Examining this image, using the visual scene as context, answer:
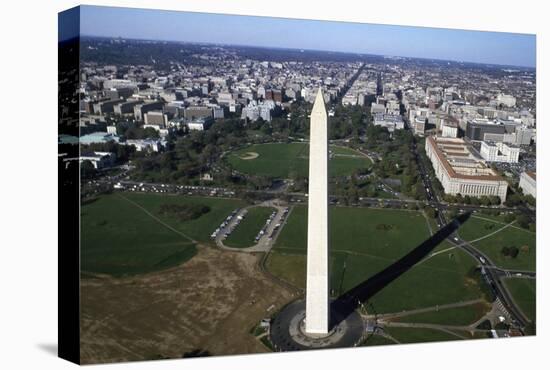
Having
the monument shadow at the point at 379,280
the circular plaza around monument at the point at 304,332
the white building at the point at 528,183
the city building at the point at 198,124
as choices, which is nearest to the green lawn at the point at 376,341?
the circular plaza around monument at the point at 304,332

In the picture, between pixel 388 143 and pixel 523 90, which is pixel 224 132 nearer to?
pixel 388 143

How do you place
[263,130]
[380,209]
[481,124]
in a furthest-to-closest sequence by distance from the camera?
[263,130], [481,124], [380,209]

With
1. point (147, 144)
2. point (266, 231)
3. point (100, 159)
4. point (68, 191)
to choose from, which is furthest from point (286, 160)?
point (68, 191)

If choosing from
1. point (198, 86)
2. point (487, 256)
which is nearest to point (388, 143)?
point (198, 86)

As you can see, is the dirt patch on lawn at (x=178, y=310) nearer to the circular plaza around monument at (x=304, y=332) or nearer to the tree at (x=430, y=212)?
the circular plaza around monument at (x=304, y=332)

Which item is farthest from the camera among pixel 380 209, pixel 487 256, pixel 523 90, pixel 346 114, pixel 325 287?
pixel 346 114

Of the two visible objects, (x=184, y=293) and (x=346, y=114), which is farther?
(x=346, y=114)

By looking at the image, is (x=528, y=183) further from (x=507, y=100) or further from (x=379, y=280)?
(x=379, y=280)
